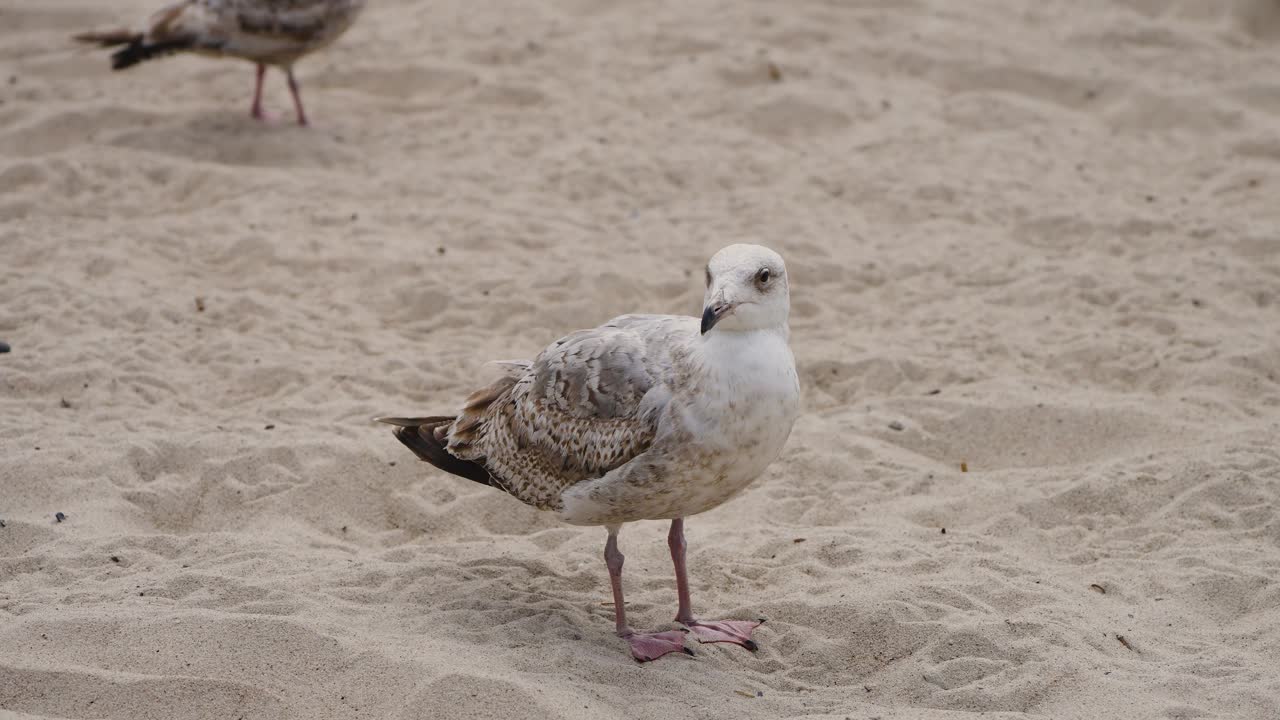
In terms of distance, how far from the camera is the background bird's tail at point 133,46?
958 cm

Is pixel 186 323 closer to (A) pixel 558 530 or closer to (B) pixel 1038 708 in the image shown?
(A) pixel 558 530

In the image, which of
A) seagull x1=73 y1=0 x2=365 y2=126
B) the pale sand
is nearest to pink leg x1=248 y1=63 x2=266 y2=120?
seagull x1=73 y1=0 x2=365 y2=126

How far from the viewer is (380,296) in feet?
24.6

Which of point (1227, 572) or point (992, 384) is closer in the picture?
point (1227, 572)

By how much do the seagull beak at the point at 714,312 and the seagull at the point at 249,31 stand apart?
627cm

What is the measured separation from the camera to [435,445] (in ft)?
16.7

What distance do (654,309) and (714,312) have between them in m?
3.26

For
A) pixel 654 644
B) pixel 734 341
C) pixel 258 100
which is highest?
pixel 734 341

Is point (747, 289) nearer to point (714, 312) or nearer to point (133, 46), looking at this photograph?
point (714, 312)

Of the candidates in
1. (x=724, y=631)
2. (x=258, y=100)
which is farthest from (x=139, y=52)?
(x=724, y=631)

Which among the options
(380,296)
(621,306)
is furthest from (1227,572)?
(380,296)

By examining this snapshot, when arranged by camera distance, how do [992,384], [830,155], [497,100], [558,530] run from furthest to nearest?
[497,100] → [830,155] → [992,384] → [558,530]

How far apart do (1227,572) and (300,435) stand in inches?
150

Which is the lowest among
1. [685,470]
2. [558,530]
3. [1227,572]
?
[558,530]
